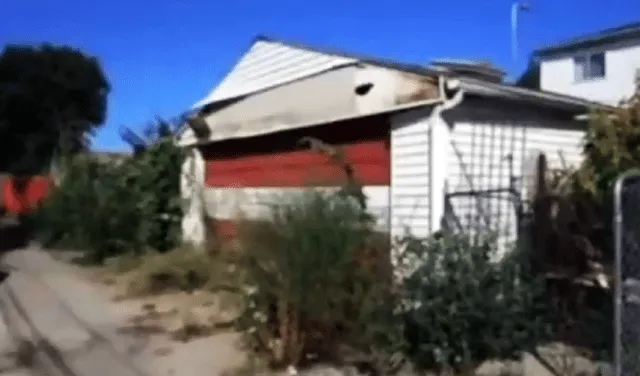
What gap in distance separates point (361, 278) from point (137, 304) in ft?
16.2

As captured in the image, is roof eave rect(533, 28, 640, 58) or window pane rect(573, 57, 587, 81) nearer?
roof eave rect(533, 28, 640, 58)

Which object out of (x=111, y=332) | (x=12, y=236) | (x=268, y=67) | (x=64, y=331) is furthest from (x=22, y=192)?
(x=111, y=332)

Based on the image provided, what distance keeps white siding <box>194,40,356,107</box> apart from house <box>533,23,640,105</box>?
1226 centimetres

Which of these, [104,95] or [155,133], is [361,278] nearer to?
[155,133]

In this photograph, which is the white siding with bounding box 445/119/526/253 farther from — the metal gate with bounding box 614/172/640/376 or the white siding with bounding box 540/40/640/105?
the white siding with bounding box 540/40/640/105

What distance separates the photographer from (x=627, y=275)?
5086mm

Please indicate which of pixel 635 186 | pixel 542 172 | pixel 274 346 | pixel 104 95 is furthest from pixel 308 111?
pixel 104 95

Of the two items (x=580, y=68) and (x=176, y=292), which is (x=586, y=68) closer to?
(x=580, y=68)

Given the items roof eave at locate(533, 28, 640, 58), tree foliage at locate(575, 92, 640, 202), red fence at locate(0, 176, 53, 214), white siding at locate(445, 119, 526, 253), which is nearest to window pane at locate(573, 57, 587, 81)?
roof eave at locate(533, 28, 640, 58)

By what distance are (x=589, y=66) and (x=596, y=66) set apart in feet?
1.03

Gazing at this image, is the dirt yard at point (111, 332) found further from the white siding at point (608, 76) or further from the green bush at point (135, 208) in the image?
the white siding at point (608, 76)

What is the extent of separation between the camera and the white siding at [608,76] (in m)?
21.9

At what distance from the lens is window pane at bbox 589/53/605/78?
23484mm

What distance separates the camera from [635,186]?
4996 mm
